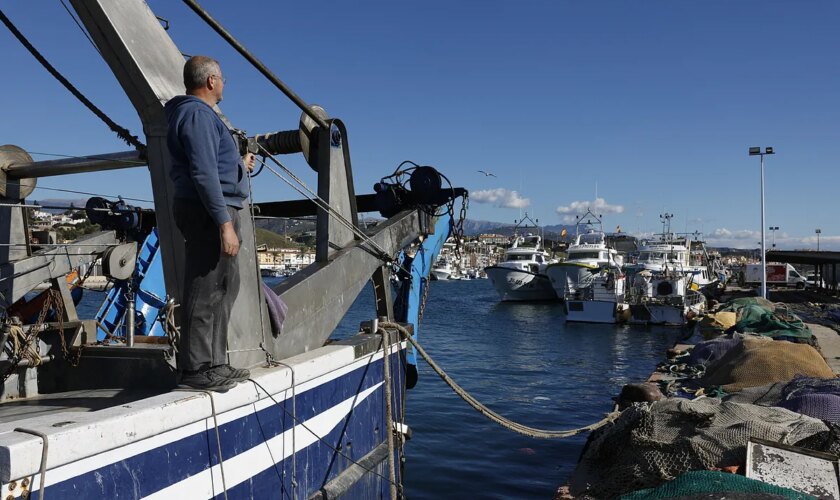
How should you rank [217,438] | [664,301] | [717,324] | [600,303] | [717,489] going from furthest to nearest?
[600,303]
[664,301]
[717,324]
[717,489]
[217,438]

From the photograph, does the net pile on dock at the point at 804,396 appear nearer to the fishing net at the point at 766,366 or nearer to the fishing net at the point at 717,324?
the fishing net at the point at 766,366

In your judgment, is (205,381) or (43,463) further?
(205,381)

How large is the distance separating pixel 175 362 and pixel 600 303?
35198 millimetres

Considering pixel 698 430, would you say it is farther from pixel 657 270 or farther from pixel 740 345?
pixel 657 270

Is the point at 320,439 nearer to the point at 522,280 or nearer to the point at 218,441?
the point at 218,441

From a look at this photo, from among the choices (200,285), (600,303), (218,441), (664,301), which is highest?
(200,285)

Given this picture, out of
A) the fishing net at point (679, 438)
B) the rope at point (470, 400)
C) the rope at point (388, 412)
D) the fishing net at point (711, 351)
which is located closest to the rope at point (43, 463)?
the rope at point (388, 412)

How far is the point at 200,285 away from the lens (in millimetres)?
3604

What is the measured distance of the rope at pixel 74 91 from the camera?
472cm

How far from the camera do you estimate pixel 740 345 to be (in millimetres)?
12664

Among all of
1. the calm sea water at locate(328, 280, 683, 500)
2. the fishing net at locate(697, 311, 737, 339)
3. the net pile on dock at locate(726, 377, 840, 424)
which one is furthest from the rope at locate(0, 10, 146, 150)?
the fishing net at locate(697, 311, 737, 339)

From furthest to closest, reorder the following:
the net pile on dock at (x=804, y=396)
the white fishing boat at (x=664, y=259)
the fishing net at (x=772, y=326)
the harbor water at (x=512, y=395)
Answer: the white fishing boat at (x=664, y=259), the fishing net at (x=772, y=326), the harbor water at (x=512, y=395), the net pile on dock at (x=804, y=396)

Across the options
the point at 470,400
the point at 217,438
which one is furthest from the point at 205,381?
the point at 470,400

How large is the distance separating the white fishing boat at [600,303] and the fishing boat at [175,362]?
3151 cm
